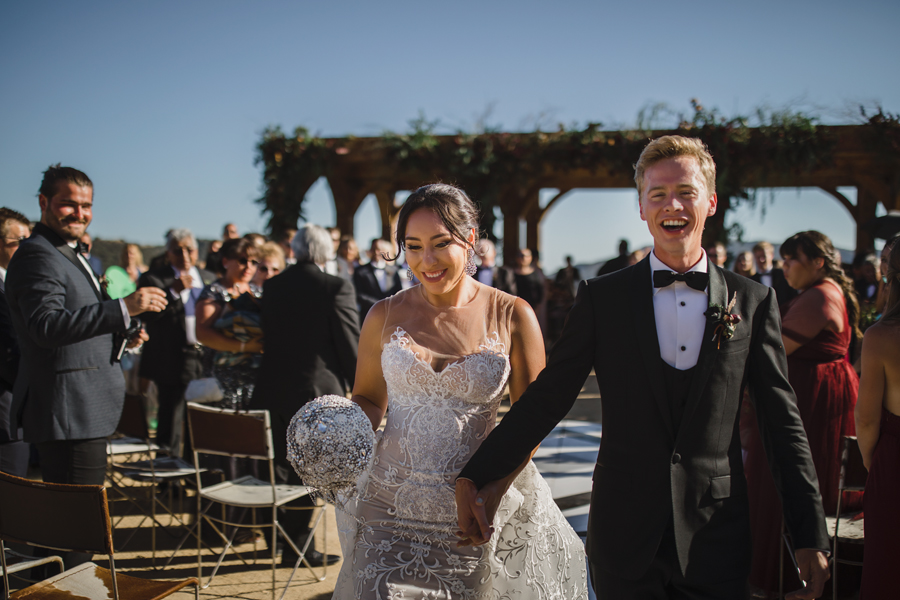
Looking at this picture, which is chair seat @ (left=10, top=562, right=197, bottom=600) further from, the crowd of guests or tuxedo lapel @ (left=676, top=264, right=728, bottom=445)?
tuxedo lapel @ (left=676, top=264, right=728, bottom=445)

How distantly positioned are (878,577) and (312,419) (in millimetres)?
2187

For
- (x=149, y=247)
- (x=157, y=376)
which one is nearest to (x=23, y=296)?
(x=157, y=376)

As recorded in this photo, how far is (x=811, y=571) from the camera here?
1765 millimetres

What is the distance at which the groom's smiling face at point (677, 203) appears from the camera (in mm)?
1910

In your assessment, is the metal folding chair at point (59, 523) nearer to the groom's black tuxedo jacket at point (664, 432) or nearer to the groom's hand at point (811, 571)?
the groom's black tuxedo jacket at point (664, 432)

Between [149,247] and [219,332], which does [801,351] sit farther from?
[149,247]

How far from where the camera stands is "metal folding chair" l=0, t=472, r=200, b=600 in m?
→ 2.27

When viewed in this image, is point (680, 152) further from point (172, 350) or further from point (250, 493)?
point (172, 350)

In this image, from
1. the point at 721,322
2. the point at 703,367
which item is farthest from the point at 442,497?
the point at 721,322

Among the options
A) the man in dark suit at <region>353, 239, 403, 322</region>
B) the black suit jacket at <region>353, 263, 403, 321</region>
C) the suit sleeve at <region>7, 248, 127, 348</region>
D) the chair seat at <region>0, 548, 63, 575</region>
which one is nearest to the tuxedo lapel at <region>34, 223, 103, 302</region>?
the suit sleeve at <region>7, 248, 127, 348</region>

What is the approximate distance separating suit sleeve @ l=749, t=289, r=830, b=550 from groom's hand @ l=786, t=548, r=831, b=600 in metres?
0.02

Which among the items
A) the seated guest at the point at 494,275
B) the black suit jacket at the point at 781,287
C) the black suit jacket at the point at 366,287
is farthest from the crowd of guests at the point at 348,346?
the seated guest at the point at 494,275

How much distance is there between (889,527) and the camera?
2455 millimetres

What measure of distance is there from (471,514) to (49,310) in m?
2.27
